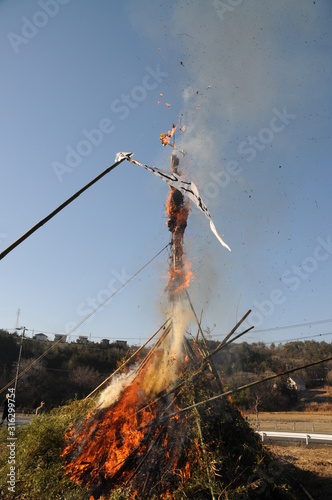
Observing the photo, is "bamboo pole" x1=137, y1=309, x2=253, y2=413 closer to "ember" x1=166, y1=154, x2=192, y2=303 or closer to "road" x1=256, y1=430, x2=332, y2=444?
"ember" x1=166, y1=154, x2=192, y2=303

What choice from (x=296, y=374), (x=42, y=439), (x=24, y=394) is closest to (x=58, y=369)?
(x=24, y=394)

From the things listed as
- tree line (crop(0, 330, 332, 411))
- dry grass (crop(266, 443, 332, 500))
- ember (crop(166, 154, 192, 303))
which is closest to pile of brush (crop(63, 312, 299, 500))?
dry grass (crop(266, 443, 332, 500))

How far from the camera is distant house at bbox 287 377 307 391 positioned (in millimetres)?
44819


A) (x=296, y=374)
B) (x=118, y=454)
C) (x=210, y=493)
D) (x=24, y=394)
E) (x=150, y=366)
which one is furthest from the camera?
(x=296, y=374)

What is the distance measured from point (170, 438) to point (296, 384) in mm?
42975

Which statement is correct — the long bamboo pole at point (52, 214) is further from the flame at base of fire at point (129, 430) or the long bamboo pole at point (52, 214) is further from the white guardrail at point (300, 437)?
the white guardrail at point (300, 437)

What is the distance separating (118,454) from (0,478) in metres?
2.89

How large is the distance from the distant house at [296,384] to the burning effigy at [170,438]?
40879mm

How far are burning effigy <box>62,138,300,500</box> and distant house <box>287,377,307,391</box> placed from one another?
4088 centimetres

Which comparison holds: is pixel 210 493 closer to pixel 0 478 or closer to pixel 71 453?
pixel 71 453

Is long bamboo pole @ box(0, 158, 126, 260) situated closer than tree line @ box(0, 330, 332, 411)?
Yes

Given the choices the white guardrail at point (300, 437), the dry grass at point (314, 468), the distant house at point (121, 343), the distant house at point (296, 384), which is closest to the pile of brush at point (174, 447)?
the dry grass at point (314, 468)

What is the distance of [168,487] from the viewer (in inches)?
277

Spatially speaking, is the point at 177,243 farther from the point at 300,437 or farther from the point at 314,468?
the point at 300,437
